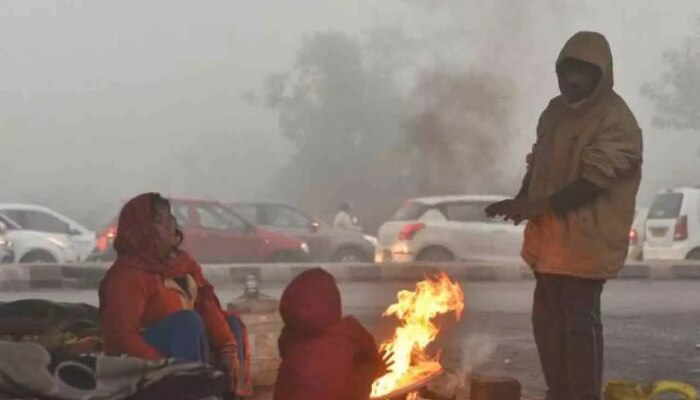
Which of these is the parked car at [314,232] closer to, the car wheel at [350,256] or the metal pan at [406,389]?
the car wheel at [350,256]

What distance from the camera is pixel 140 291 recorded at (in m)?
3.63

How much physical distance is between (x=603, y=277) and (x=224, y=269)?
6.89 metres

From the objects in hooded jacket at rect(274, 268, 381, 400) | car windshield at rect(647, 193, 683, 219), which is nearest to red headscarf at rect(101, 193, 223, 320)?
hooded jacket at rect(274, 268, 381, 400)

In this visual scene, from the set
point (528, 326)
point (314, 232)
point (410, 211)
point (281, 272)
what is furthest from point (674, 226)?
point (528, 326)

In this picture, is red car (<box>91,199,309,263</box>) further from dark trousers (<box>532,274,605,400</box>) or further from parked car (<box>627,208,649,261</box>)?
dark trousers (<box>532,274,605,400</box>)

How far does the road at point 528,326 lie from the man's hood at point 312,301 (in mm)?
2806

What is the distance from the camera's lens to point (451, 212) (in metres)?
11.5

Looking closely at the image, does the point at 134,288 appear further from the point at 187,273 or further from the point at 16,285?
the point at 16,285

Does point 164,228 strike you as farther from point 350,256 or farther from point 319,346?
point 350,256

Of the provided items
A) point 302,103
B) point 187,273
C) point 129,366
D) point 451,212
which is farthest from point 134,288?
point 451,212

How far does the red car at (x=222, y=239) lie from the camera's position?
9.41 metres

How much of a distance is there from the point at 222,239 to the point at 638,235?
6.65 m

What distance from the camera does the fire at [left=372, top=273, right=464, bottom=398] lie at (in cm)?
450

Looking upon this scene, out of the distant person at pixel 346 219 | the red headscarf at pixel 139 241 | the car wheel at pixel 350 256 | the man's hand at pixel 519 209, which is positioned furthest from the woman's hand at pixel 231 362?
the car wheel at pixel 350 256
